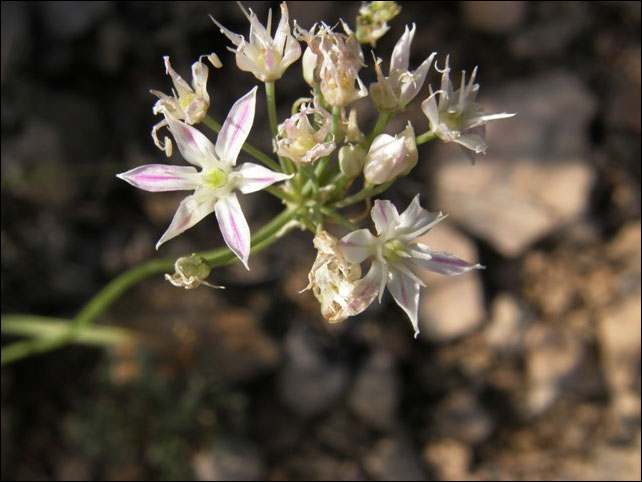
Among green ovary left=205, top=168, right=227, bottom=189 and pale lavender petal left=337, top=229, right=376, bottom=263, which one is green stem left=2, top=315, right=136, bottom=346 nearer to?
green ovary left=205, top=168, right=227, bottom=189

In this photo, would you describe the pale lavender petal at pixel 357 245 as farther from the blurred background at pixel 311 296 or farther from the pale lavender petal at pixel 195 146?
the blurred background at pixel 311 296

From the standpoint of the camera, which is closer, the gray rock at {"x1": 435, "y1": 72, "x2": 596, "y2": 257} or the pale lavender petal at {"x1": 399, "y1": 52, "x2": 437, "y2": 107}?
the pale lavender petal at {"x1": 399, "y1": 52, "x2": 437, "y2": 107}

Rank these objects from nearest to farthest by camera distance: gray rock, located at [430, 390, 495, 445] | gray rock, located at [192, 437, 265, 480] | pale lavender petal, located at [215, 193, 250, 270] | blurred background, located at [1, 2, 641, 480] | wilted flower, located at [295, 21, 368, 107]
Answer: pale lavender petal, located at [215, 193, 250, 270] < wilted flower, located at [295, 21, 368, 107] < gray rock, located at [192, 437, 265, 480] < blurred background, located at [1, 2, 641, 480] < gray rock, located at [430, 390, 495, 445]

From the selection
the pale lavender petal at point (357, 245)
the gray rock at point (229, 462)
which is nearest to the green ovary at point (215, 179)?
the pale lavender petal at point (357, 245)

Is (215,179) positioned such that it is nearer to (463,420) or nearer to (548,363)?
(463,420)

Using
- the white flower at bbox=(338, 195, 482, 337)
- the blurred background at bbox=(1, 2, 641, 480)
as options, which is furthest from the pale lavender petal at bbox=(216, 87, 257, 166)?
the blurred background at bbox=(1, 2, 641, 480)

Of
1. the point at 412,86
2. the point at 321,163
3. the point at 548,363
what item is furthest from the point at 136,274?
the point at 548,363
